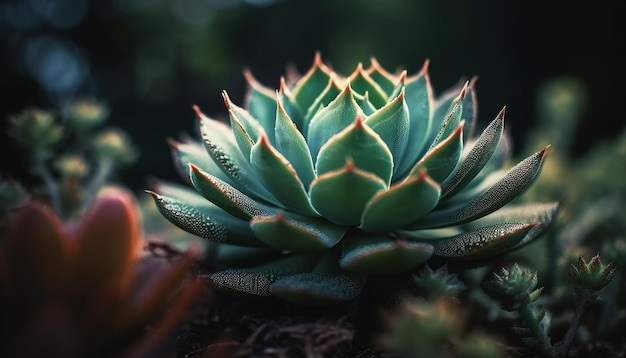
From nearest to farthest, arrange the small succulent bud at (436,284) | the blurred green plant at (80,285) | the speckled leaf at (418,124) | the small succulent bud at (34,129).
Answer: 1. the blurred green plant at (80,285)
2. the small succulent bud at (436,284)
3. the speckled leaf at (418,124)
4. the small succulent bud at (34,129)

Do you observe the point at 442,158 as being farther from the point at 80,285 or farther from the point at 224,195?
the point at 80,285

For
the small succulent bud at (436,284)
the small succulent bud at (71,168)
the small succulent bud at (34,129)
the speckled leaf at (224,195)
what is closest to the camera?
the small succulent bud at (436,284)

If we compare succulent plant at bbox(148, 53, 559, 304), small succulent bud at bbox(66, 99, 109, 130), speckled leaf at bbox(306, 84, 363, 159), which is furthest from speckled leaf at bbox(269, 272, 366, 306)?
small succulent bud at bbox(66, 99, 109, 130)

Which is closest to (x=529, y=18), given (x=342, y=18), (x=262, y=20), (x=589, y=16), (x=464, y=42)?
(x=464, y=42)

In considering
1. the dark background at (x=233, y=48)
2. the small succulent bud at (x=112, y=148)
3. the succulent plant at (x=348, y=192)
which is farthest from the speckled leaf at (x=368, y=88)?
the dark background at (x=233, y=48)

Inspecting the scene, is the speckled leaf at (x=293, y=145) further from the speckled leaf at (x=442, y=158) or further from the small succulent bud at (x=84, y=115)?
the small succulent bud at (x=84, y=115)

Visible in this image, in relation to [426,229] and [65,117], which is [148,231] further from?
[426,229]

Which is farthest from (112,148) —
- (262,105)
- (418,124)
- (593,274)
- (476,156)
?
(593,274)
